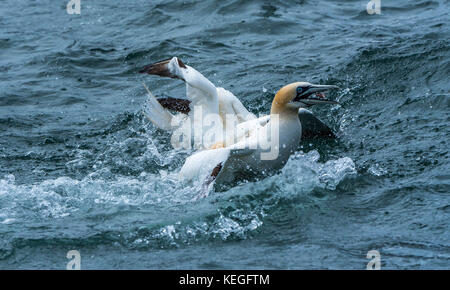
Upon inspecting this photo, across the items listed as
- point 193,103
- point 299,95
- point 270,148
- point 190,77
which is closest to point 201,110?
point 193,103

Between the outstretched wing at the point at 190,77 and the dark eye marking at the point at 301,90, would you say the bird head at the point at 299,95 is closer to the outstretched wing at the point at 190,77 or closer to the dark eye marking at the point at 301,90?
the dark eye marking at the point at 301,90

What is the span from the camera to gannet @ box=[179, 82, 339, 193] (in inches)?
260

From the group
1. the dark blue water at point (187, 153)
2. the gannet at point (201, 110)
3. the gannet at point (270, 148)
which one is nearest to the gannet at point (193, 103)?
the gannet at point (201, 110)

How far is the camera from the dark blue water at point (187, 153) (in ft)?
18.4

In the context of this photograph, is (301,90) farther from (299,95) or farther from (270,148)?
(270,148)

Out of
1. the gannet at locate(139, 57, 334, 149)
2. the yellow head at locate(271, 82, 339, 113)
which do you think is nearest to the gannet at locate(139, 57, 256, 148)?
the gannet at locate(139, 57, 334, 149)

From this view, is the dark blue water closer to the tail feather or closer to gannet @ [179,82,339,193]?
gannet @ [179,82,339,193]

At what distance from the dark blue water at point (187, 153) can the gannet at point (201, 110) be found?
1.08 ft

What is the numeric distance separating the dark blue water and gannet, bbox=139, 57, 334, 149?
1.08 feet

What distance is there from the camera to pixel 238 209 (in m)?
6.16

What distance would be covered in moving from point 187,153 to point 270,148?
150 centimetres

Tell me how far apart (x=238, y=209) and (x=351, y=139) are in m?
2.31
